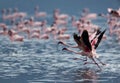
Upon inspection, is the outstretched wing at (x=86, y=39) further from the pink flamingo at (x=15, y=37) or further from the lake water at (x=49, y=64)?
the pink flamingo at (x=15, y=37)

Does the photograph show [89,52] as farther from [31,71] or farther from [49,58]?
[49,58]

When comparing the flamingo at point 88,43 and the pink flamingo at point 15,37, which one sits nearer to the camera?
the flamingo at point 88,43

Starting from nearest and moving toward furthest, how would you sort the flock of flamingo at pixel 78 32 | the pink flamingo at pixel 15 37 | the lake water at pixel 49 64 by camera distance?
the lake water at pixel 49 64 < the flock of flamingo at pixel 78 32 < the pink flamingo at pixel 15 37

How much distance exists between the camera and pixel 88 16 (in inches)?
1152

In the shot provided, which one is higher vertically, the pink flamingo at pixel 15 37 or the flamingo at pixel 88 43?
the pink flamingo at pixel 15 37

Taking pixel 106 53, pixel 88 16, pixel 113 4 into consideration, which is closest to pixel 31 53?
pixel 106 53

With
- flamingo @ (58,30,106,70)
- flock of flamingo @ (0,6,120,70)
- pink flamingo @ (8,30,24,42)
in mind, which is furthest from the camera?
pink flamingo @ (8,30,24,42)

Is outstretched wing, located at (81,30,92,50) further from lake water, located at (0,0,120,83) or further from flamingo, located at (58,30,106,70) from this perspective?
lake water, located at (0,0,120,83)

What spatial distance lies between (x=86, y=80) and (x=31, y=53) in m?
4.42

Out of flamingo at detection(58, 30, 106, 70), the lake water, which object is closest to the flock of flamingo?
flamingo at detection(58, 30, 106, 70)

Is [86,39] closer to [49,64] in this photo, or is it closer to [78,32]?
[49,64]

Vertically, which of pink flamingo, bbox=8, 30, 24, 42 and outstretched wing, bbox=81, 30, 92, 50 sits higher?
pink flamingo, bbox=8, 30, 24, 42

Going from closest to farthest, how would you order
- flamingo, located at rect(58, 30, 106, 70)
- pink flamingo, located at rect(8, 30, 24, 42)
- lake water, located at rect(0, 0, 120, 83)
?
lake water, located at rect(0, 0, 120, 83) < flamingo, located at rect(58, 30, 106, 70) < pink flamingo, located at rect(8, 30, 24, 42)

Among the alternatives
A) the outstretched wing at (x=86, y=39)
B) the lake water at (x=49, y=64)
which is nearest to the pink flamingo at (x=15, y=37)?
the lake water at (x=49, y=64)
